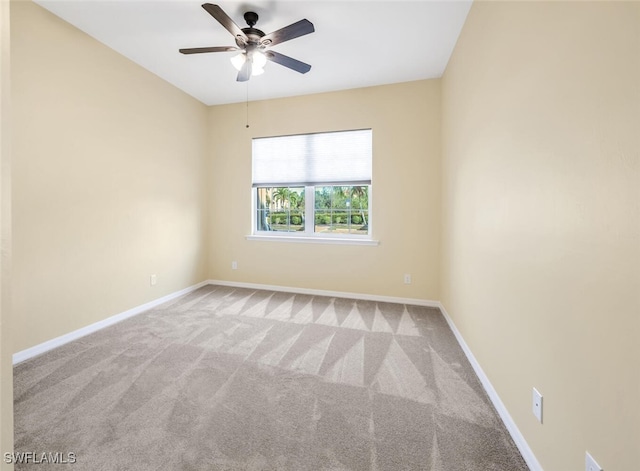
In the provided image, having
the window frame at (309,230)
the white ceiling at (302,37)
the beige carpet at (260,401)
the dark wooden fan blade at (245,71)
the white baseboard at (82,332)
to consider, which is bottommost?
the beige carpet at (260,401)

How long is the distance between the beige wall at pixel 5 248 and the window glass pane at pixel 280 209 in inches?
122

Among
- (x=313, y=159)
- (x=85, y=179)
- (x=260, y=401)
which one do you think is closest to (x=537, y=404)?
(x=260, y=401)

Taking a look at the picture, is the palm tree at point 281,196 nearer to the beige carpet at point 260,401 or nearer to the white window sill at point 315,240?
the white window sill at point 315,240

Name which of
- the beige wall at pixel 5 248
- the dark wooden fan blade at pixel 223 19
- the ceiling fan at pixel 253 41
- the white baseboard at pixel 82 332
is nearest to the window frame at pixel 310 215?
the ceiling fan at pixel 253 41

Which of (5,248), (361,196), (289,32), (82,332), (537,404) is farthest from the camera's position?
(361,196)

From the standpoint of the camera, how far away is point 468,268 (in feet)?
7.02

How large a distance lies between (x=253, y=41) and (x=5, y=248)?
2.17 metres

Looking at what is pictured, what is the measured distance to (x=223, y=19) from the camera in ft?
6.01

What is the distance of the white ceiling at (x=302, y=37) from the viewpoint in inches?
82.2

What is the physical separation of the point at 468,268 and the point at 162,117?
3.85 m

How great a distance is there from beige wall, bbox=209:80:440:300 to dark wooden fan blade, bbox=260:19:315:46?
155cm

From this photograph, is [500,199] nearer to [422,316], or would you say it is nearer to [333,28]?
[422,316]

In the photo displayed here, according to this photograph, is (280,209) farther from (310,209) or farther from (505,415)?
(505,415)

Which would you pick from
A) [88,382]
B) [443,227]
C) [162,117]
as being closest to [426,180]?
[443,227]
